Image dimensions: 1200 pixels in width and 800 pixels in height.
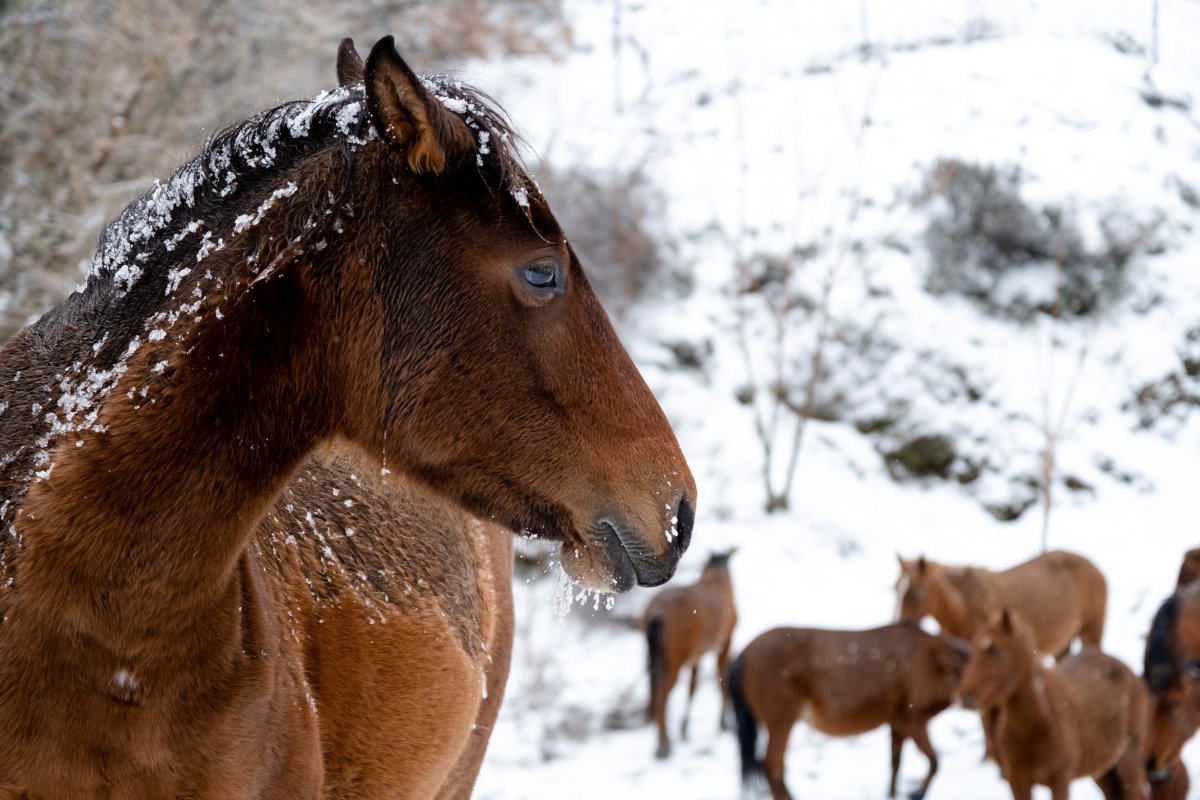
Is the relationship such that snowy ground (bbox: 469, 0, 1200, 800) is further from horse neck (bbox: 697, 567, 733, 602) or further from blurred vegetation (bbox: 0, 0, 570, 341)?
blurred vegetation (bbox: 0, 0, 570, 341)

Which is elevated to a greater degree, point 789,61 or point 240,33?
point 240,33

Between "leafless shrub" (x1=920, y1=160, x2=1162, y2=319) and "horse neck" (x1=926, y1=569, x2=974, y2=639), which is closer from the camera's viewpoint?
"horse neck" (x1=926, y1=569, x2=974, y2=639)

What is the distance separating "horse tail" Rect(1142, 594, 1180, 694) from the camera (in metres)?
5.75

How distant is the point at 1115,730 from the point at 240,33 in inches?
Answer: 327

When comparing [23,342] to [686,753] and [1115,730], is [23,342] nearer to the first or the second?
[1115,730]

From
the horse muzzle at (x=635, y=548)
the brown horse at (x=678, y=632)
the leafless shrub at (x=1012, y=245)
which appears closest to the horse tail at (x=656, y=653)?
the brown horse at (x=678, y=632)

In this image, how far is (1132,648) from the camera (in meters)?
8.98

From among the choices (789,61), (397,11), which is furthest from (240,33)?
(789,61)

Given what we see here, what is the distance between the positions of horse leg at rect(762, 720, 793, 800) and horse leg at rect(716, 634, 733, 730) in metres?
1.43

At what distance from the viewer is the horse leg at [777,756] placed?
6.23 metres

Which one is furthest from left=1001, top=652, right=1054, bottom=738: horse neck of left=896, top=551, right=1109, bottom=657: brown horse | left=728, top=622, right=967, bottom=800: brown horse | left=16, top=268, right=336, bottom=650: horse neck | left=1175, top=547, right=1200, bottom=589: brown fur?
left=16, top=268, right=336, bottom=650: horse neck

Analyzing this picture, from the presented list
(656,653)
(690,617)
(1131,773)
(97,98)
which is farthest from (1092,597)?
(97,98)

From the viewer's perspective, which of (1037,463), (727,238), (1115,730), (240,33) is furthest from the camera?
(727,238)

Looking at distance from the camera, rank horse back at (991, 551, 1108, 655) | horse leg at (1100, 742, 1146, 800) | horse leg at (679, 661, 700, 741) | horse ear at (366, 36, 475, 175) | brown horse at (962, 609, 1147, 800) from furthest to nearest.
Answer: horse back at (991, 551, 1108, 655)
horse leg at (679, 661, 700, 741)
horse leg at (1100, 742, 1146, 800)
brown horse at (962, 609, 1147, 800)
horse ear at (366, 36, 475, 175)
